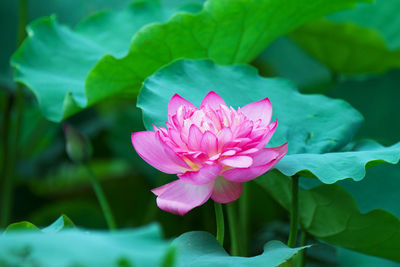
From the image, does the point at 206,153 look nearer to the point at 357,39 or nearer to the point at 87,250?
the point at 87,250

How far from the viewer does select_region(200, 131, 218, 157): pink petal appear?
560mm

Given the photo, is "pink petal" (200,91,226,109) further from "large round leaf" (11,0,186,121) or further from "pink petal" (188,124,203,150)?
"large round leaf" (11,0,186,121)

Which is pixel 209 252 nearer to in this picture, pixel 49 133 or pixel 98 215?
pixel 98 215

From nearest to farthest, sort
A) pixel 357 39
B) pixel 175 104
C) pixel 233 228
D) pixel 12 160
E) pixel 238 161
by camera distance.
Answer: pixel 238 161, pixel 175 104, pixel 233 228, pixel 12 160, pixel 357 39

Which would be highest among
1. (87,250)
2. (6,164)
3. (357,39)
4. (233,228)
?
(87,250)

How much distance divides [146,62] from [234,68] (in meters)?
0.15

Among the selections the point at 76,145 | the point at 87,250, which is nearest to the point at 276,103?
the point at 76,145

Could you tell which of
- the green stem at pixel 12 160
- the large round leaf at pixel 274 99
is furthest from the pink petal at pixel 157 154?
the green stem at pixel 12 160

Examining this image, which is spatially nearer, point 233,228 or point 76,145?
point 233,228

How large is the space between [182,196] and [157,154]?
6cm

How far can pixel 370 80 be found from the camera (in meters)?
1.26

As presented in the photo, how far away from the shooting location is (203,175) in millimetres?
564

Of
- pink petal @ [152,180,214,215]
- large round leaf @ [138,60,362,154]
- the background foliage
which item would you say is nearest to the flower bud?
the background foliage

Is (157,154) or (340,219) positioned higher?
(157,154)
